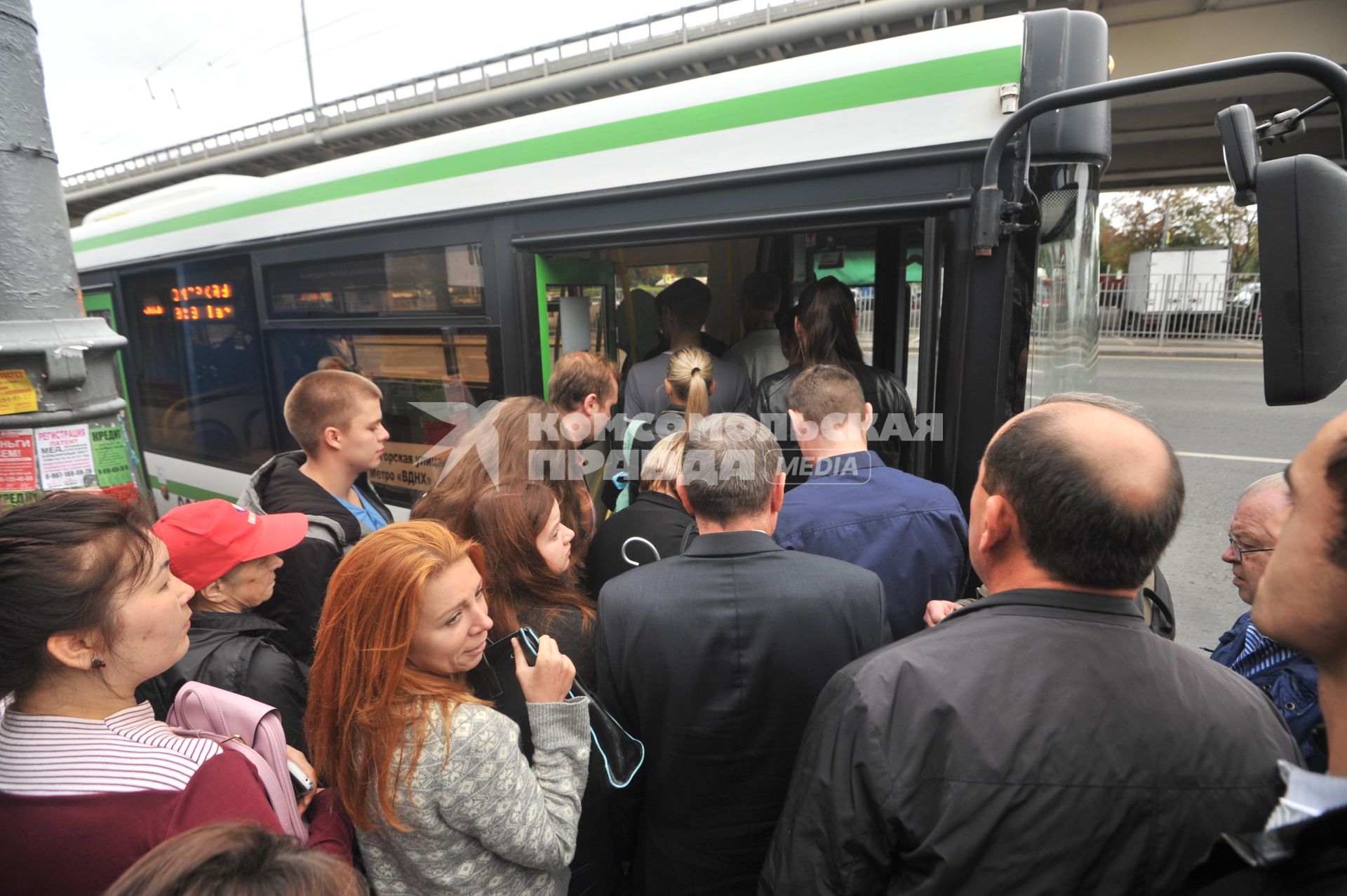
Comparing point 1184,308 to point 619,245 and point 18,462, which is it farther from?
point 18,462

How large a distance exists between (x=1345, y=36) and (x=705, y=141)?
834 centimetres

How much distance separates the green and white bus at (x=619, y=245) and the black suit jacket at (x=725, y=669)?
0.98 meters

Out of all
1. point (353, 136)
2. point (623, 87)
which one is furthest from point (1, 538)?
point (353, 136)

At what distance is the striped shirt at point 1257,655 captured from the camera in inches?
70.5

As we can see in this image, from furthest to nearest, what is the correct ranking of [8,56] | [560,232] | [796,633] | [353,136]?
[353,136], [560,232], [8,56], [796,633]

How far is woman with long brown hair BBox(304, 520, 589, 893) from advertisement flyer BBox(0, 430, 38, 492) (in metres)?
1.28

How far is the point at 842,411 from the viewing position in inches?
95.9

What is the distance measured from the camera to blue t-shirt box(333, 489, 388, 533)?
2.79m

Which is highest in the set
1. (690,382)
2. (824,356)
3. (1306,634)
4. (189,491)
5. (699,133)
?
(699,133)

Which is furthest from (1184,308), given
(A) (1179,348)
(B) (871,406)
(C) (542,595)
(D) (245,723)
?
(D) (245,723)

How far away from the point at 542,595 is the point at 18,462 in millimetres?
1565

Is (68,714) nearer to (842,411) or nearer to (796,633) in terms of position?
(796,633)

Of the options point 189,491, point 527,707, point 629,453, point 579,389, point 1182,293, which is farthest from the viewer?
point 1182,293

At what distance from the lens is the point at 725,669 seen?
1.71 metres
